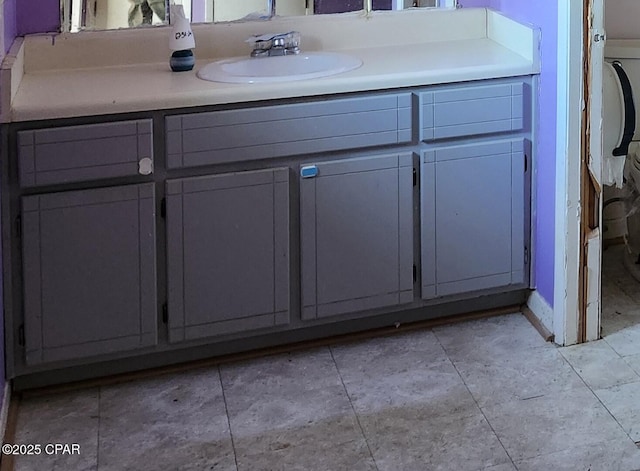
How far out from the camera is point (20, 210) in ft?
7.64

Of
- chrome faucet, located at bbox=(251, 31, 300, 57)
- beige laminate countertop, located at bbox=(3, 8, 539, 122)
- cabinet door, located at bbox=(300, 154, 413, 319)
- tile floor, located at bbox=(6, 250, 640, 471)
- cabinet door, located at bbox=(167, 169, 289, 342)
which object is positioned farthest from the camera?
chrome faucet, located at bbox=(251, 31, 300, 57)

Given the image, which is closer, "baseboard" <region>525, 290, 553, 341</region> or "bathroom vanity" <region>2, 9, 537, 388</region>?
"bathroom vanity" <region>2, 9, 537, 388</region>

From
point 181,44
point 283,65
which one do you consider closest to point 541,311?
point 283,65

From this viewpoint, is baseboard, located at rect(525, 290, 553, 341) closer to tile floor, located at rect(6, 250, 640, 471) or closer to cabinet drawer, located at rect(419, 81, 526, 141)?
tile floor, located at rect(6, 250, 640, 471)

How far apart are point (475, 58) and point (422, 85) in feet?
0.78

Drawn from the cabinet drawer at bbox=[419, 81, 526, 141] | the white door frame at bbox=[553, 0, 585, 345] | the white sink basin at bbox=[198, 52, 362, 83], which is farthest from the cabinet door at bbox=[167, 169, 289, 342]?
the white door frame at bbox=[553, 0, 585, 345]

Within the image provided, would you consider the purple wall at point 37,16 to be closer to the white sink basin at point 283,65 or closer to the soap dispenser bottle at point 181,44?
the soap dispenser bottle at point 181,44

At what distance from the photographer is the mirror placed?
104 inches

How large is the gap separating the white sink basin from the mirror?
5.5 inches

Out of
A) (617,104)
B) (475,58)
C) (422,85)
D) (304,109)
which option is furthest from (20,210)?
(617,104)

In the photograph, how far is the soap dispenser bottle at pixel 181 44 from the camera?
2611 millimetres

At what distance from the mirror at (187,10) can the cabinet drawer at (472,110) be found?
46 cm

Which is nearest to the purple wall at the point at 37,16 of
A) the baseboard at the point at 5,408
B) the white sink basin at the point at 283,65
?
the white sink basin at the point at 283,65

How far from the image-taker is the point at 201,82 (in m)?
2.50
